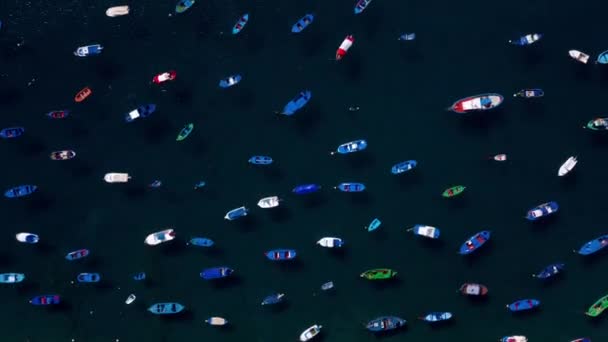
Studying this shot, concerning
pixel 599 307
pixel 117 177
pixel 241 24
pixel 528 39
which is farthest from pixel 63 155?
pixel 599 307

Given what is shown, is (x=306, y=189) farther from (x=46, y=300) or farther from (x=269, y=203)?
(x=46, y=300)

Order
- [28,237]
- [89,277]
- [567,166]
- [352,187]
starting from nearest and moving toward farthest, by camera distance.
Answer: [567,166]
[352,187]
[89,277]
[28,237]

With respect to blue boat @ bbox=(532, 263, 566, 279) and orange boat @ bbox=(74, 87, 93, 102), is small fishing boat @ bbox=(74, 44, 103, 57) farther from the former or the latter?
blue boat @ bbox=(532, 263, 566, 279)

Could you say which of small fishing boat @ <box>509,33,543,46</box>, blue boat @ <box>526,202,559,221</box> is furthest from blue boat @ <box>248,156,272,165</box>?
small fishing boat @ <box>509,33,543,46</box>

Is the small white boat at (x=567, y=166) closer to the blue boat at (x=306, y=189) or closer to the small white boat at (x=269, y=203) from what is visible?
the blue boat at (x=306, y=189)

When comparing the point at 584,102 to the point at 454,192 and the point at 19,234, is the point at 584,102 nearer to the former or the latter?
the point at 454,192

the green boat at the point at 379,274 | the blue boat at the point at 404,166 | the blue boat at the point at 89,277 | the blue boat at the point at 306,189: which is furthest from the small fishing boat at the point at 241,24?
the blue boat at the point at 89,277
